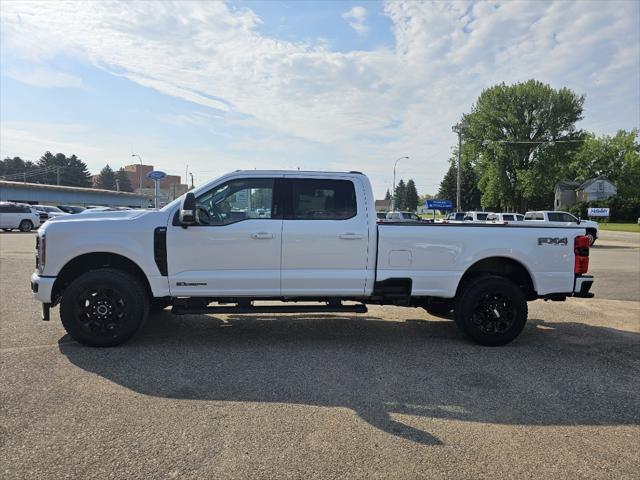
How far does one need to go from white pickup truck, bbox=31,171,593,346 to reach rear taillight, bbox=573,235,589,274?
13 millimetres

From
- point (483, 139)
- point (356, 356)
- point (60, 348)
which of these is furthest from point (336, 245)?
point (483, 139)

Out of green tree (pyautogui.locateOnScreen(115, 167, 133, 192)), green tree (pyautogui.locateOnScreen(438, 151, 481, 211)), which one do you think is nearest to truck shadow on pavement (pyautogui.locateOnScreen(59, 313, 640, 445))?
green tree (pyautogui.locateOnScreen(438, 151, 481, 211))

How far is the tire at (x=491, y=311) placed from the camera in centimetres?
570

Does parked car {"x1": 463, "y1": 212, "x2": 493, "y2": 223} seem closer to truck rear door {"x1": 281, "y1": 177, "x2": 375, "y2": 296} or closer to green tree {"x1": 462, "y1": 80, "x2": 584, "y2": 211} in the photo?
truck rear door {"x1": 281, "y1": 177, "x2": 375, "y2": 296}

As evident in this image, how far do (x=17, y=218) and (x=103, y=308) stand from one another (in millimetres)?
28193

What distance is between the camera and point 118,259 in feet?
18.2

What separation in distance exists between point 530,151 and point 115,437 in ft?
201

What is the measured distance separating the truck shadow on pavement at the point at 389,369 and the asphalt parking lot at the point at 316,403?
0.07 feet

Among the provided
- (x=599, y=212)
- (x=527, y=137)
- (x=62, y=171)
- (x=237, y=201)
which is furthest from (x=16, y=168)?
(x=237, y=201)

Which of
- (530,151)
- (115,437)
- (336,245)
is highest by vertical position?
(530,151)

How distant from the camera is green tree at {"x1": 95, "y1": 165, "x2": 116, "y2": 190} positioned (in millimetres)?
138125

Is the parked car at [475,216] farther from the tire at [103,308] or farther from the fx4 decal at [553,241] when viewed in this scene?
the tire at [103,308]

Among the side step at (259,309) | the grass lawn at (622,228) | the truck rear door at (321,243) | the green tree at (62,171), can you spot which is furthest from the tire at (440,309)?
the green tree at (62,171)

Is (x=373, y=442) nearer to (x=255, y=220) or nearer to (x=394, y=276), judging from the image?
(x=394, y=276)
